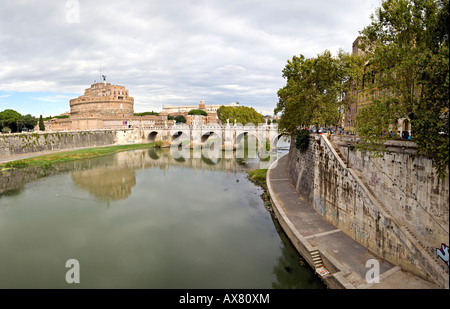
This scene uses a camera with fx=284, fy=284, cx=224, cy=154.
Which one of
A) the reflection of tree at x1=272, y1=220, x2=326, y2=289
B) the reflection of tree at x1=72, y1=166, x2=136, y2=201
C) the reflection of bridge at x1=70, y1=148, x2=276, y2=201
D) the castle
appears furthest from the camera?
the castle

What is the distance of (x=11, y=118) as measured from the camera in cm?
4884

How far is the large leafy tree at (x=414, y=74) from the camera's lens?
6.95 meters

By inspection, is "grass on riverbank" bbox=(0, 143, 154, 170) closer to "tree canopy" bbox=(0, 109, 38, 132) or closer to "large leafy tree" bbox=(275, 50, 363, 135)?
"tree canopy" bbox=(0, 109, 38, 132)

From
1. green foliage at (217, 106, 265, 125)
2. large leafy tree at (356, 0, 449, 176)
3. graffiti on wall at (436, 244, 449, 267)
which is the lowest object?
graffiti on wall at (436, 244, 449, 267)

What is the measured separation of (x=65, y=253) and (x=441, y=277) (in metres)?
12.7

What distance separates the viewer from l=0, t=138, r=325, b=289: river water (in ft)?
31.9

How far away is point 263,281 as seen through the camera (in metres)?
9.55

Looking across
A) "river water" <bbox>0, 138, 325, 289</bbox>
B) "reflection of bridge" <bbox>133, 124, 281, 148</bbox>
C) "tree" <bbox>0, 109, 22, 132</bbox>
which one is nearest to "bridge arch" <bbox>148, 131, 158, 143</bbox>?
"reflection of bridge" <bbox>133, 124, 281, 148</bbox>

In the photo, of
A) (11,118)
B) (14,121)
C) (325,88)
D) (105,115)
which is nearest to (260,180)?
(325,88)

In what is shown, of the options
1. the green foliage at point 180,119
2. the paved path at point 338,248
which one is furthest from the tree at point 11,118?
the paved path at point 338,248

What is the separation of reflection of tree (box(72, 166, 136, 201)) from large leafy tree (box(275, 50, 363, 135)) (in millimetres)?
13710

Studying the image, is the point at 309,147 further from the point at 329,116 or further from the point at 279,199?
the point at 279,199

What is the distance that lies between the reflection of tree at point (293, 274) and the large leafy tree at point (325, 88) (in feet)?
28.9

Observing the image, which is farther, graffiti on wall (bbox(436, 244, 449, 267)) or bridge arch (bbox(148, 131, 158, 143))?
bridge arch (bbox(148, 131, 158, 143))
